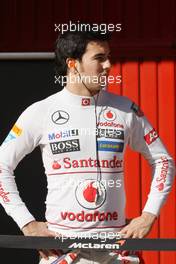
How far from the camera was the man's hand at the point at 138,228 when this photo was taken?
2.96 metres

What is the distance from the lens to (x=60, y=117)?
3143mm

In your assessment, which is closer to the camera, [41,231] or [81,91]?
[41,231]

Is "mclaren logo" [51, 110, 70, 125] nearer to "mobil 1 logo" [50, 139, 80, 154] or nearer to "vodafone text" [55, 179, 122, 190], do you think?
"mobil 1 logo" [50, 139, 80, 154]

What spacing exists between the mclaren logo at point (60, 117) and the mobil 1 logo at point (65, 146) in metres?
0.11

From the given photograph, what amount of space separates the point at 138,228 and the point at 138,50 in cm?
283

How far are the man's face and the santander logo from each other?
46cm

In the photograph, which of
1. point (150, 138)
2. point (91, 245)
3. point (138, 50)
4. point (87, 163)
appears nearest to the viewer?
point (91, 245)

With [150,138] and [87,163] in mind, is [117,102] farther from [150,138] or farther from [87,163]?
[87,163]

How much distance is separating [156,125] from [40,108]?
2.54 meters

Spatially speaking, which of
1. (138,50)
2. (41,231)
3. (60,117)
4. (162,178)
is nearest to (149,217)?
(162,178)

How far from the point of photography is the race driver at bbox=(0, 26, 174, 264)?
303 cm

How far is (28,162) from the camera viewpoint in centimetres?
566

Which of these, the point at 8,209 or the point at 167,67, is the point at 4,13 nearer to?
the point at 167,67

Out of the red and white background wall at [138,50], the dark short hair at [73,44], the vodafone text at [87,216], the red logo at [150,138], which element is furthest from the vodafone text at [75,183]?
A: the red and white background wall at [138,50]
